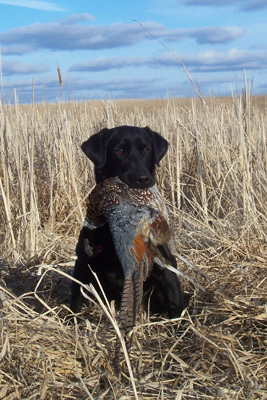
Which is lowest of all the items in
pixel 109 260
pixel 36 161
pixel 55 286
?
pixel 55 286

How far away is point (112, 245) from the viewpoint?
9.21 ft

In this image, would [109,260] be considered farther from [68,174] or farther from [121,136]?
[68,174]

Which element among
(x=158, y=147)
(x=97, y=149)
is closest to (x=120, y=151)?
(x=97, y=149)

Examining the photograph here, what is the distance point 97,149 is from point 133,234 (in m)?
1.29

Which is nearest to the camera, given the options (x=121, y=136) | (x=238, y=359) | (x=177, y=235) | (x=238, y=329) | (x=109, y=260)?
(x=238, y=359)

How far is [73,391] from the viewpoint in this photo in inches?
81.5

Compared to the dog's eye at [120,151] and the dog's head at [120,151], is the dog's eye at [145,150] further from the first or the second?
the dog's eye at [120,151]

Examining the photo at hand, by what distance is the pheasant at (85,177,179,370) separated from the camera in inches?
80.7

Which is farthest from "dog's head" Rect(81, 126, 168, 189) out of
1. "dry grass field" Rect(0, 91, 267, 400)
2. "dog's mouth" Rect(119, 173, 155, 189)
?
"dry grass field" Rect(0, 91, 267, 400)

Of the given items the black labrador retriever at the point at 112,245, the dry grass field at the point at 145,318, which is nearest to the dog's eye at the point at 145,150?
the black labrador retriever at the point at 112,245

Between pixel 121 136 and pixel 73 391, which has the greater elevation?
pixel 121 136

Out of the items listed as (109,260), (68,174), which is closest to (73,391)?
(109,260)

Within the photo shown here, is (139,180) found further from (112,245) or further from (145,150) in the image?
(145,150)

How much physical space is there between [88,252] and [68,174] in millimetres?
2250
